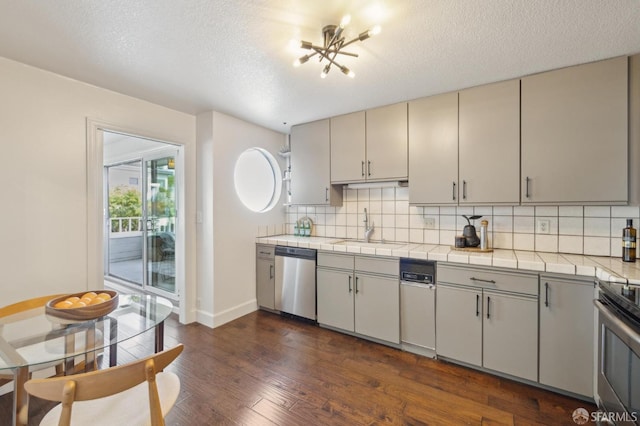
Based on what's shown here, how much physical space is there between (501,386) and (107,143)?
18.9 feet

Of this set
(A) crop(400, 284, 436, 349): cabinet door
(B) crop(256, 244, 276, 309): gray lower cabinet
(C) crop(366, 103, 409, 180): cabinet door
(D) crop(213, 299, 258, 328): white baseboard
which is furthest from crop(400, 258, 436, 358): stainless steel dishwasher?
(D) crop(213, 299, 258, 328): white baseboard

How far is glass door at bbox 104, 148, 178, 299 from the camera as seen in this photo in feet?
12.1

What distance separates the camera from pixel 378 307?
2666mm

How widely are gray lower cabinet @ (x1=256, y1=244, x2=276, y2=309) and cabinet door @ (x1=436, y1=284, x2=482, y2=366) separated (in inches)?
73.7

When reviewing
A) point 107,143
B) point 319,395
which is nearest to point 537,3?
point 319,395

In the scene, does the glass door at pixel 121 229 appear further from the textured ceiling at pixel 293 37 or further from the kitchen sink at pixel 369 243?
the kitchen sink at pixel 369 243

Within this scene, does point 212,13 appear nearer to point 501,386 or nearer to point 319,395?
point 319,395

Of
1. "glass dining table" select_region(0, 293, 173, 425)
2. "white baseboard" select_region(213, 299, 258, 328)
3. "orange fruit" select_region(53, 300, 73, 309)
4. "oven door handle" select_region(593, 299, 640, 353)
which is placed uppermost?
"orange fruit" select_region(53, 300, 73, 309)

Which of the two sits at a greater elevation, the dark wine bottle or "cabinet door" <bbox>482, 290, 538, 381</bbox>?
the dark wine bottle

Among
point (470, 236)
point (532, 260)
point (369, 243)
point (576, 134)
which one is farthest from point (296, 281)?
point (576, 134)

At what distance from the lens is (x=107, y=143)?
14.5 feet

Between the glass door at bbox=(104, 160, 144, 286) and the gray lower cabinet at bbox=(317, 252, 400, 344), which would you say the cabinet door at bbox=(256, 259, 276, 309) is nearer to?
the gray lower cabinet at bbox=(317, 252, 400, 344)

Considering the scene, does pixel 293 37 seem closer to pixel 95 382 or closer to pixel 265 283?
pixel 95 382

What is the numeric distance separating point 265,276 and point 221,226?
0.83 meters
